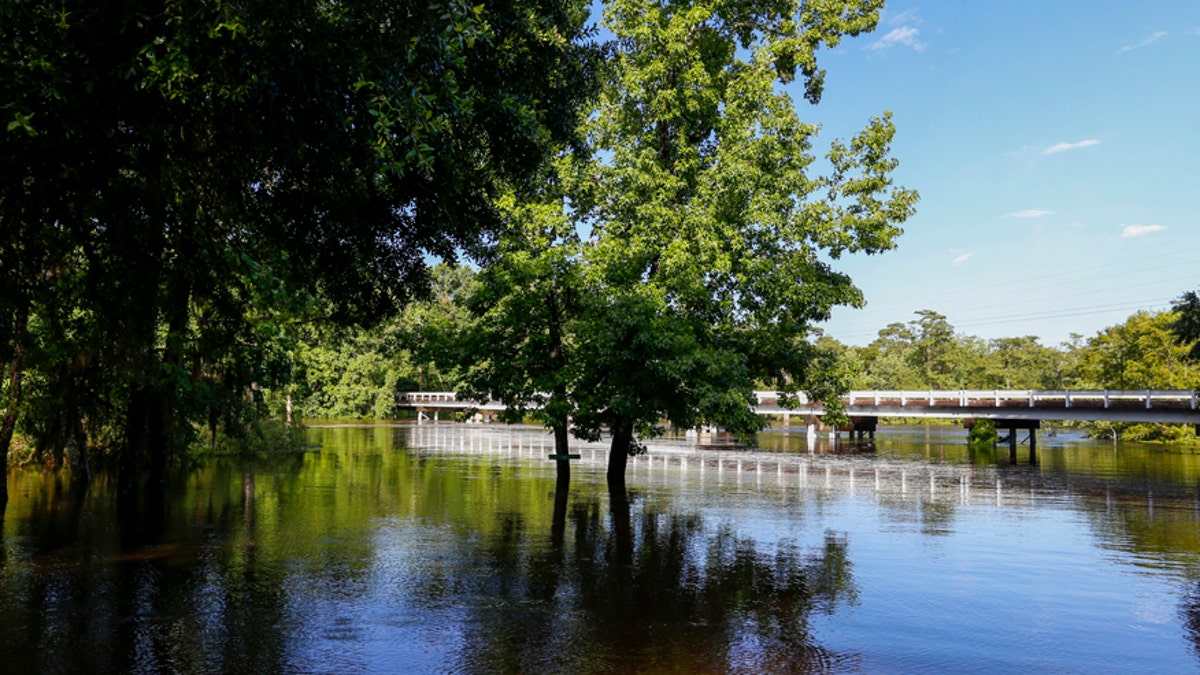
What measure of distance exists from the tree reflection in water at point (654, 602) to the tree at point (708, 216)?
6087 millimetres

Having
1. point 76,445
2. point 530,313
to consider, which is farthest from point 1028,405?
point 76,445

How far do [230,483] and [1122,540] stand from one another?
2745 centimetres

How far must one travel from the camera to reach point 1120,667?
1009 cm

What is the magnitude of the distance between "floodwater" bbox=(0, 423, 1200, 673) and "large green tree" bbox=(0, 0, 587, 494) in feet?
14.7

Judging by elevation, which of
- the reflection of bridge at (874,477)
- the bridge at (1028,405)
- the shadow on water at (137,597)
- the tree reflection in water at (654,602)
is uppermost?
the bridge at (1028,405)

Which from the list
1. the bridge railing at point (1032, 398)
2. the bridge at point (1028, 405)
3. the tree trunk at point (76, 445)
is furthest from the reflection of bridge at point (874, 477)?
the tree trunk at point (76, 445)

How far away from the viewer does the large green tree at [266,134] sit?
8906 millimetres

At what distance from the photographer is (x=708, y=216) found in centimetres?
2497

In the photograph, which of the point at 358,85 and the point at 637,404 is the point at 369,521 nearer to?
the point at 637,404

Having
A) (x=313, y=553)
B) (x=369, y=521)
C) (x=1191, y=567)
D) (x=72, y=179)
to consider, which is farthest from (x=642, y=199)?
(x=72, y=179)

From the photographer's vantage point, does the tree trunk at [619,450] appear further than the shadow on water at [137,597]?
Yes

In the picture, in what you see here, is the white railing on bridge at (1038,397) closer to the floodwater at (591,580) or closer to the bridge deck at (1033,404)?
the bridge deck at (1033,404)

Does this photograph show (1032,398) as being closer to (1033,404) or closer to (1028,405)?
(1033,404)

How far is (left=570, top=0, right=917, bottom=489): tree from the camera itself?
24.4m
